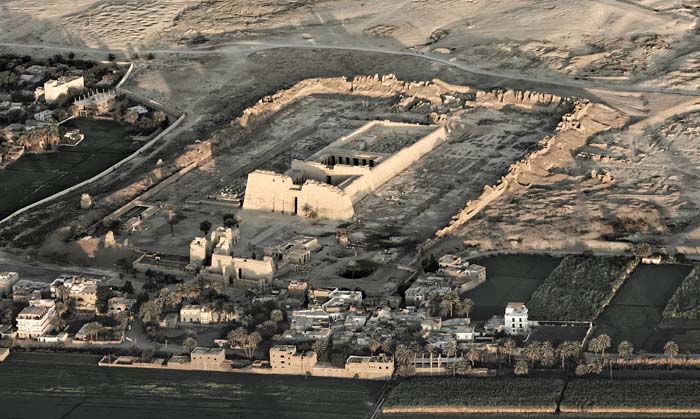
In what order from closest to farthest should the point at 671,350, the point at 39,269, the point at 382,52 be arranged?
the point at 671,350 → the point at 39,269 → the point at 382,52

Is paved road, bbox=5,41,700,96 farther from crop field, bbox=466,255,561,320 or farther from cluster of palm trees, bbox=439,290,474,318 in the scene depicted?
cluster of palm trees, bbox=439,290,474,318

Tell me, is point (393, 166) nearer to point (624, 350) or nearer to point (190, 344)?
point (190, 344)

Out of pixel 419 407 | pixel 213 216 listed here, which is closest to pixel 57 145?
pixel 213 216

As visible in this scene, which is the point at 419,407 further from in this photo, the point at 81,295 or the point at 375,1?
the point at 375,1

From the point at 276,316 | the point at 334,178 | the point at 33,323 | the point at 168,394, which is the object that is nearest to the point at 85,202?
the point at 334,178

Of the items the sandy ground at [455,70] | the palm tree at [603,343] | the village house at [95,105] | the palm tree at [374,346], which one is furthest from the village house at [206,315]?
the village house at [95,105]

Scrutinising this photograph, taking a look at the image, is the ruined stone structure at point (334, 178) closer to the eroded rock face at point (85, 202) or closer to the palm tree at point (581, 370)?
the eroded rock face at point (85, 202)
